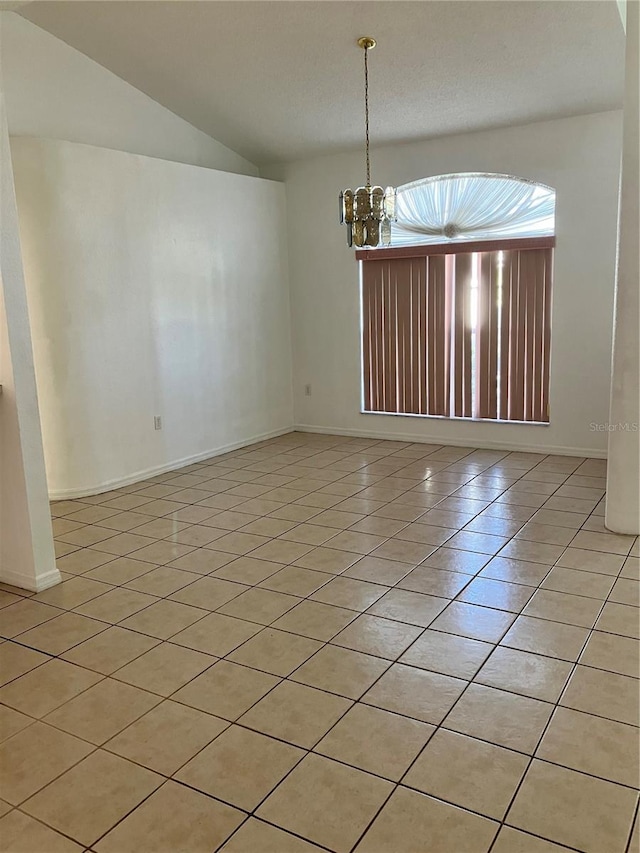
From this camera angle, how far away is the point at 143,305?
17.7 ft

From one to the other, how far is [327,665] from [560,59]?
4.10 metres

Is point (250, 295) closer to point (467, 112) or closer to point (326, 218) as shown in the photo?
point (326, 218)

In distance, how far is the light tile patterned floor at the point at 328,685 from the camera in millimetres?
1860

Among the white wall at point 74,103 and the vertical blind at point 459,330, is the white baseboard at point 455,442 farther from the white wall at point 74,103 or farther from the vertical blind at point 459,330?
the white wall at point 74,103


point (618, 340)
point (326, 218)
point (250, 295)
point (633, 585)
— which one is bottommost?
point (633, 585)

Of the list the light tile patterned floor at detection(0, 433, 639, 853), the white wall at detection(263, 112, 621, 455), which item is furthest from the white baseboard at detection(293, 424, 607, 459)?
the light tile patterned floor at detection(0, 433, 639, 853)

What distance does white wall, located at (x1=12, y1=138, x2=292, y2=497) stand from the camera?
4781 millimetres

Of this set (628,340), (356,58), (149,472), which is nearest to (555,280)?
(628,340)

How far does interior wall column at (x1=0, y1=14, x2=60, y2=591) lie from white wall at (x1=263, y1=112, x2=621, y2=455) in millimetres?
3812

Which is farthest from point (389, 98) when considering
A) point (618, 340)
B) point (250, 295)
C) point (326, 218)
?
point (618, 340)

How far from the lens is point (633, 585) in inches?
127

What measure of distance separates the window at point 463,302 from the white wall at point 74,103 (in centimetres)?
208

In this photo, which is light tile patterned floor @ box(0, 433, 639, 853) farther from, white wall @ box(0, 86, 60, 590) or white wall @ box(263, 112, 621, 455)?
white wall @ box(263, 112, 621, 455)

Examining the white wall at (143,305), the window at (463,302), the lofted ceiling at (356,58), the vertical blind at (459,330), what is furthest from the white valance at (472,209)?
the white wall at (143,305)
